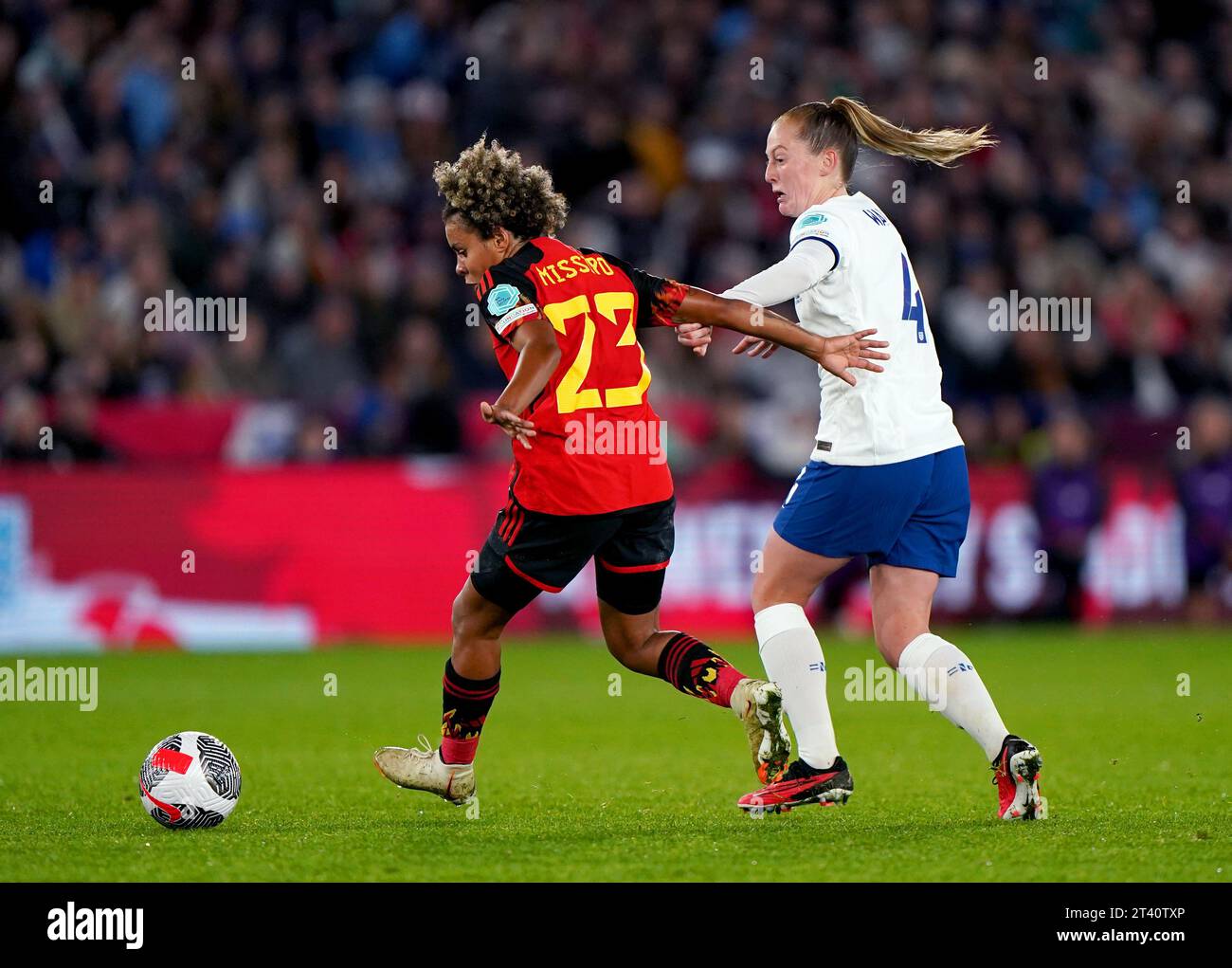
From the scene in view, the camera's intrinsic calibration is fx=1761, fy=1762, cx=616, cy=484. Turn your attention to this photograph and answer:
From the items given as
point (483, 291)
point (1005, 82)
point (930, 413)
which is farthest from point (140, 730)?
point (1005, 82)

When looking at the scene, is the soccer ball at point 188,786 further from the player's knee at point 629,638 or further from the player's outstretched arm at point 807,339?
the player's outstretched arm at point 807,339

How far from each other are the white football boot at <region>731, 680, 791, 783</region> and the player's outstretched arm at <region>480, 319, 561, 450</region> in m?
1.06

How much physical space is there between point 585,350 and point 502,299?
0.31 metres

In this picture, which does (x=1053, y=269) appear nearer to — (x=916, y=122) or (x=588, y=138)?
(x=916, y=122)

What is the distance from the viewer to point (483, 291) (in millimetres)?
5488

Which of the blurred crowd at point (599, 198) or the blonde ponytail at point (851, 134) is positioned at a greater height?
the blurred crowd at point (599, 198)

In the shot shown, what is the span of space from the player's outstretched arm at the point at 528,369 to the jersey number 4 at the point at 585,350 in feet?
0.30

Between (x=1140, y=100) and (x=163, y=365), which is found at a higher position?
(x=1140, y=100)

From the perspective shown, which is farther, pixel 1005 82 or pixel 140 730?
pixel 1005 82

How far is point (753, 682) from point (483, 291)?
1480mm
